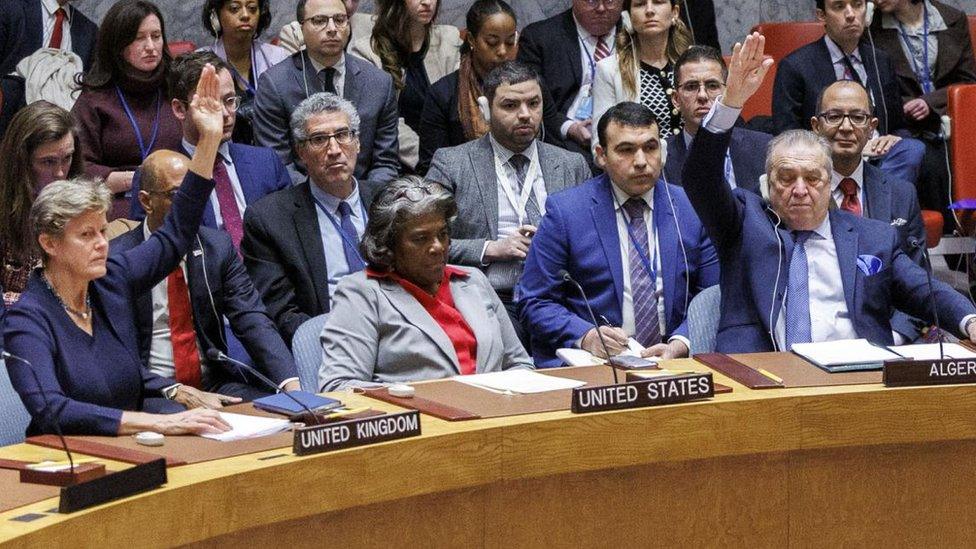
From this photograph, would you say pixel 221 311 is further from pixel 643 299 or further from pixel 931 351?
pixel 931 351

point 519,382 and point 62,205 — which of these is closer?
point 62,205

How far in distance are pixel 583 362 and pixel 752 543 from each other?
69 cm

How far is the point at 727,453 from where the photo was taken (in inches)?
108

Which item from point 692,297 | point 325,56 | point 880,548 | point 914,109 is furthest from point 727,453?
point 914,109

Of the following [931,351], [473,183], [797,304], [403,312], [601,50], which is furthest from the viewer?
[601,50]

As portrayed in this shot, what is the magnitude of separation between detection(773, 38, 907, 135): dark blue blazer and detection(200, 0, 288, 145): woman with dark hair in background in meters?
1.78

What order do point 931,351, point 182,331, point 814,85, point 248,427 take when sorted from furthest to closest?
point 814,85 → point 182,331 → point 931,351 → point 248,427

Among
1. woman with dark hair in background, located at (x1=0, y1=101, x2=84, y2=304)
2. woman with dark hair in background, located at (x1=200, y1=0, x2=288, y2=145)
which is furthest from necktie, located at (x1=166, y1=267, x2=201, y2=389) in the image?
woman with dark hair in background, located at (x1=200, y1=0, x2=288, y2=145)

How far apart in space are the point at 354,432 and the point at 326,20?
104 inches

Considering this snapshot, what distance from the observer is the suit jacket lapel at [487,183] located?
450 centimetres

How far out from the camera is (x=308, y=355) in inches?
132

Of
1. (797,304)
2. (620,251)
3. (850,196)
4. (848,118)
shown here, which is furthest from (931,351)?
(848,118)

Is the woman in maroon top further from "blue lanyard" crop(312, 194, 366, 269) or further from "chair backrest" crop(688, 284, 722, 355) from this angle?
"chair backrest" crop(688, 284, 722, 355)

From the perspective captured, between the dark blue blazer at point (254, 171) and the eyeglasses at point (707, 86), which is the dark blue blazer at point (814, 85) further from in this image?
the dark blue blazer at point (254, 171)
